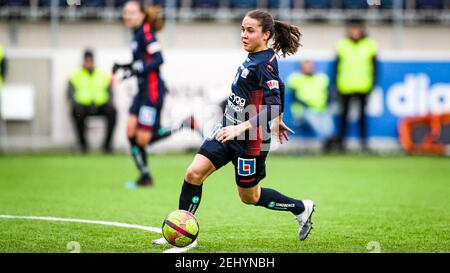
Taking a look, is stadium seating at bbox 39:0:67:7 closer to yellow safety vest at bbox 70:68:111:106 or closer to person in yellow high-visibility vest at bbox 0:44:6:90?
person in yellow high-visibility vest at bbox 0:44:6:90

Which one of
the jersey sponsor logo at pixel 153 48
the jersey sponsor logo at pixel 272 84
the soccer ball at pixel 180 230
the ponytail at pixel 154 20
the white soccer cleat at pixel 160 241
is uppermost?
the jersey sponsor logo at pixel 272 84

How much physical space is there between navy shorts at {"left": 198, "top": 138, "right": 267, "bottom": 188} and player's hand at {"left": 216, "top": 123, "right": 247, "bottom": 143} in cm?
20

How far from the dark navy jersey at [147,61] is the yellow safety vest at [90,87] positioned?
19.2 ft

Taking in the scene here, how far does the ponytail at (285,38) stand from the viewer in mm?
7492

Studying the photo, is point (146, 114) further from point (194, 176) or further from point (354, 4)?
point (354, 4)

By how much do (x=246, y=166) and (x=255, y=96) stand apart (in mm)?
565

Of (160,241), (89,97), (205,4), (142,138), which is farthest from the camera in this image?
(205,4)

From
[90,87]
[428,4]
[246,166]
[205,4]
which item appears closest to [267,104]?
[246,166]

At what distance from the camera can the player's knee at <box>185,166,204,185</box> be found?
23.4 ft

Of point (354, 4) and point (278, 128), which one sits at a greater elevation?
point (278, 128)

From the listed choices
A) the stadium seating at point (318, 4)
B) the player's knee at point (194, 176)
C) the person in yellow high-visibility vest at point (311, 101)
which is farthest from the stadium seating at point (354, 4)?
the player's knee at point (194, 176)

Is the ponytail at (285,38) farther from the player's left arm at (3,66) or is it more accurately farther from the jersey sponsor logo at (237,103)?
the player's left arm at (3,66)

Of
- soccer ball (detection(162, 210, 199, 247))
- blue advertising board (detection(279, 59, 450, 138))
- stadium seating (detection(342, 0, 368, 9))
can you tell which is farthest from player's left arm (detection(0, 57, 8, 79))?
soccer ball (detection(162, 210, 199, 247))

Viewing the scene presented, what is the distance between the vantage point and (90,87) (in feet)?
59.0
